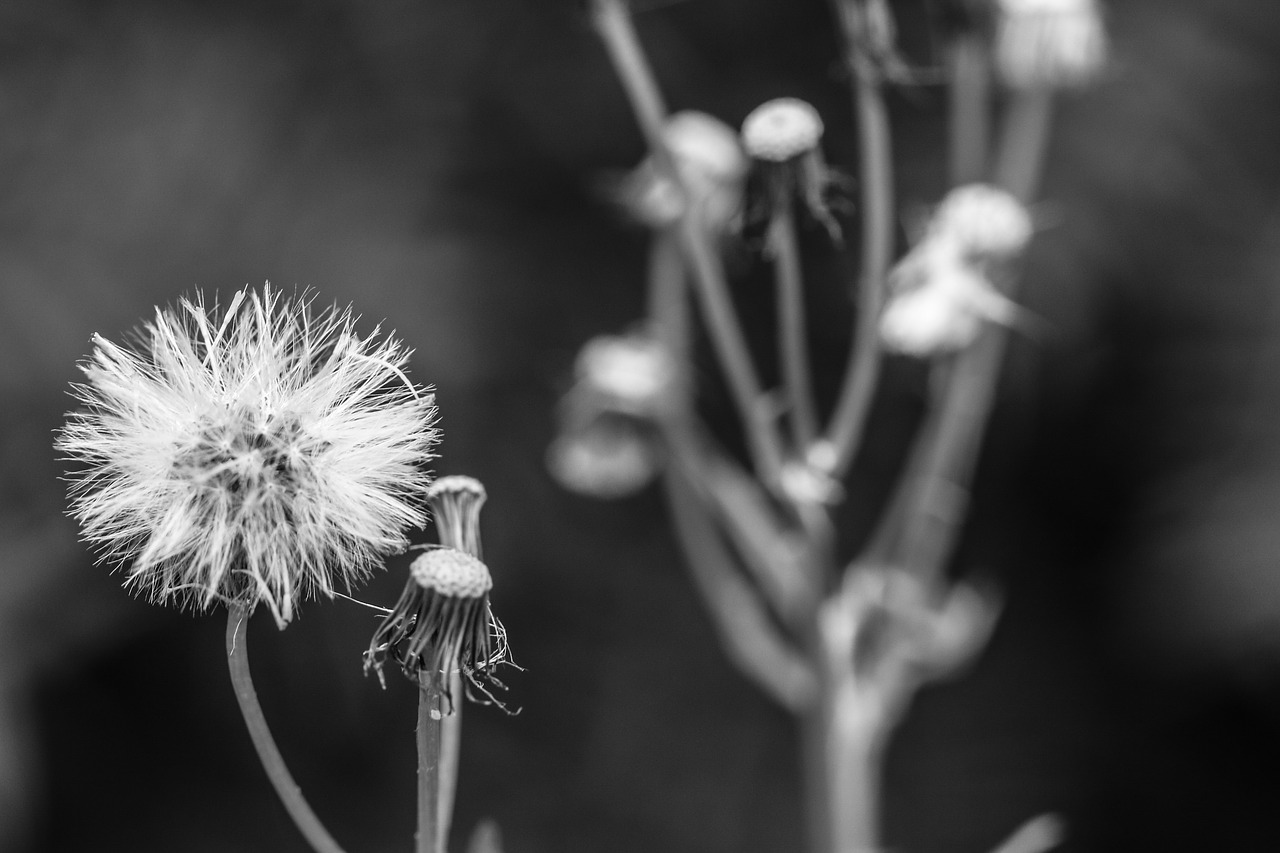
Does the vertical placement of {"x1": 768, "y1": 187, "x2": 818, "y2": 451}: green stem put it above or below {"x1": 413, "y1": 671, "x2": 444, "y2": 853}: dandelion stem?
above

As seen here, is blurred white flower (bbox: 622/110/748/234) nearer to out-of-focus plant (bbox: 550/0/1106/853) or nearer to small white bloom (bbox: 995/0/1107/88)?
out-of-focus plant (bbox: 550/0/1106/853)

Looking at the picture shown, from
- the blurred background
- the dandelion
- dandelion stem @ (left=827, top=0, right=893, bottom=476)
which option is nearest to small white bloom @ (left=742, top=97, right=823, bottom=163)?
the dandelion

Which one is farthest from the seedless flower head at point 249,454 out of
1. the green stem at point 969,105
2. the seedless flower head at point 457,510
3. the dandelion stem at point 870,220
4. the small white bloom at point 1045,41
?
the small white bloom at point 1045,41

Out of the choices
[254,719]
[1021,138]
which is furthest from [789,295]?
[1021,138]

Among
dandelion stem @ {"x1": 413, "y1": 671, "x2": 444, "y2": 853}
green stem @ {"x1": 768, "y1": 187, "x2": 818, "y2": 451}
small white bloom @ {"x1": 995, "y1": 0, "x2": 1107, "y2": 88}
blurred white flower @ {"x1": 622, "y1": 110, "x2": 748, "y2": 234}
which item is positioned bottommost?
dandelion stem @ {"x1": 413, "y1": 671, "x2": 444, "y2": 853}

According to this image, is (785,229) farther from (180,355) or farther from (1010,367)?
(1010,367)

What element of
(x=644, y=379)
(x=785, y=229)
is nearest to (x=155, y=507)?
(x=785, y=229)
